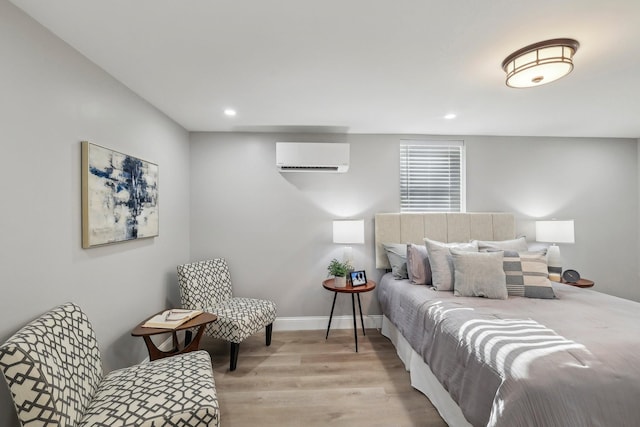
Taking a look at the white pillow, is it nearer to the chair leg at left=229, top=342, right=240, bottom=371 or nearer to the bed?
the bed

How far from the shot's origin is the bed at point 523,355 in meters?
1.19

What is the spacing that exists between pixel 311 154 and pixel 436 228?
1761 millimetres

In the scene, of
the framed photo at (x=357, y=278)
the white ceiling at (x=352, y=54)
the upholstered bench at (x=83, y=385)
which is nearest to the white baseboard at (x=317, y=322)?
the framed photo at (x=357, y=278)

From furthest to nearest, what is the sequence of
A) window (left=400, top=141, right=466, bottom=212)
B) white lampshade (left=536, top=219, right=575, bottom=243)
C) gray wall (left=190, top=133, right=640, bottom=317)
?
window (left=400, top=141, right=466, bottom=212)
gray wall (left=190, top=133, right=640, bottom=317)
white lampshade (left=536, top=219, right=575, bottom=243)

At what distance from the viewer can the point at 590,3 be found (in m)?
1.33

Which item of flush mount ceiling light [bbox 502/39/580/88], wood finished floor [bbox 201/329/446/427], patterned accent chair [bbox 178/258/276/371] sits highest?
flush mount ceiling light [bbox 502/39/580/88]

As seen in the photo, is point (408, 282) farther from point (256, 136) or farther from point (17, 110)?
point (17, 110)

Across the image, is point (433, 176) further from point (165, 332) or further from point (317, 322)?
point (165, 332)

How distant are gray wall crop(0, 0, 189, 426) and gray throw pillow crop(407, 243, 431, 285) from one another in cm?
252

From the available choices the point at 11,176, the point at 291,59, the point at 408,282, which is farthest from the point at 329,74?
the point at 408,282

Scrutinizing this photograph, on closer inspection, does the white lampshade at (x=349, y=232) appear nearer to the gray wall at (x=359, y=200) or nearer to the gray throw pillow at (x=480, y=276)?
the gray wall at (x=359, y=200)

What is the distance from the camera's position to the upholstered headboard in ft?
11.3

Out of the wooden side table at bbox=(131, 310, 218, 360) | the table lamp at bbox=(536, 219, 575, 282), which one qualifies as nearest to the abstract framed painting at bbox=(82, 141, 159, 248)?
the wooden side table at bbox=(131, 310, 218, 360)

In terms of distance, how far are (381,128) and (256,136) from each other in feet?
4.92
